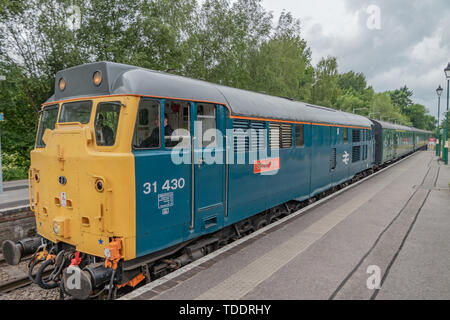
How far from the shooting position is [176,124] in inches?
198

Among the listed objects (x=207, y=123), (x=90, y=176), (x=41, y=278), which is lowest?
(x=41, y=278)

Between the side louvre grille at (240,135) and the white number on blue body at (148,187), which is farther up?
the side louvre grille at (240,135)

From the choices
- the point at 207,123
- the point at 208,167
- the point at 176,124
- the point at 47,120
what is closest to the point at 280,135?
the point at 207,123

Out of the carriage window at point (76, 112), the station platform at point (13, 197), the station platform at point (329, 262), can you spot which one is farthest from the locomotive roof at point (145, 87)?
the station platform at point (13, 197)

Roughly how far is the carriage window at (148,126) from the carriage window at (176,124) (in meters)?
0.18

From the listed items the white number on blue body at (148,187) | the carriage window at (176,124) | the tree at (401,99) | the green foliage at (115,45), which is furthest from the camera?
the tree at (401,99)

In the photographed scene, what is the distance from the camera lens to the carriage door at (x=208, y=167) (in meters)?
5.34

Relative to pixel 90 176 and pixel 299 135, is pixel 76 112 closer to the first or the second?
pixel 90 176

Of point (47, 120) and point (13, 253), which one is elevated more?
point (47, 120)

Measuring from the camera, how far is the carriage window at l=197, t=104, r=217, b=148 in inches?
215

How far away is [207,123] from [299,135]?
4.19 meters

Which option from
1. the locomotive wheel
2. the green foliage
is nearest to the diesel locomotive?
the locomotive wheel

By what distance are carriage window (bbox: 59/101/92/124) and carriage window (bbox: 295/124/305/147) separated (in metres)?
5.77

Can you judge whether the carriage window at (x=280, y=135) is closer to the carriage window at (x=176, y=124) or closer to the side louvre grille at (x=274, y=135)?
the side louvre grille at (x=274, y=135)
